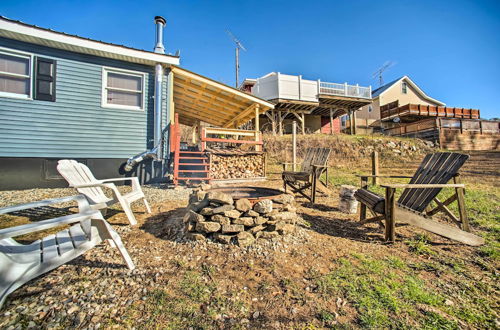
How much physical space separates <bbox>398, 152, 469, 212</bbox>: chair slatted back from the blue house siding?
6641 mm

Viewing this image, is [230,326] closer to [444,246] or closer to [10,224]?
[444,246]

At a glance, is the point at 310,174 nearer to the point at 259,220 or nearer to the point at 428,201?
the point at 428,201

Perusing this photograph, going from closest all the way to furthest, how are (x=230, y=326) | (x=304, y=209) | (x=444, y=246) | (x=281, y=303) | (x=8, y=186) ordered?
1. (x=230, y=326)
2. (x=281, y=303)
3. (x=444, y=246)
4. (x=304, y=209)
5. (x=8, y=186)

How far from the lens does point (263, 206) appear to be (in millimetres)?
2682

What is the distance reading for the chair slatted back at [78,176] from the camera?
9.87ft

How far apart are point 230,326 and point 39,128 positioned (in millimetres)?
7335

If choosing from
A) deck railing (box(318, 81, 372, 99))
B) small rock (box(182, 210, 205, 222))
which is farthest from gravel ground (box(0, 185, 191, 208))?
deck railing (box(318, 81, 372, 99))

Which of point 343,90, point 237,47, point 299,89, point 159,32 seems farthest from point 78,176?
point 237,47

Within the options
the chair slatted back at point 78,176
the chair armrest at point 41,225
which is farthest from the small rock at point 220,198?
the chair slatted back at point 78,176

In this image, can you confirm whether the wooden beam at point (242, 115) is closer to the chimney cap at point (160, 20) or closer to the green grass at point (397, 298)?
the chimney cap at point (160, 20)

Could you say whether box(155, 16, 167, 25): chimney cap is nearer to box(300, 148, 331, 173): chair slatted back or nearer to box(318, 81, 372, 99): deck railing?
box(300, 148, 331, 173): chair slatted back

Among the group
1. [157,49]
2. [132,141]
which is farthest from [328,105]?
[132,141]

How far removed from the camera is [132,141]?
255 inches

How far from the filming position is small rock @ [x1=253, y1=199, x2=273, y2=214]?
2680mm
